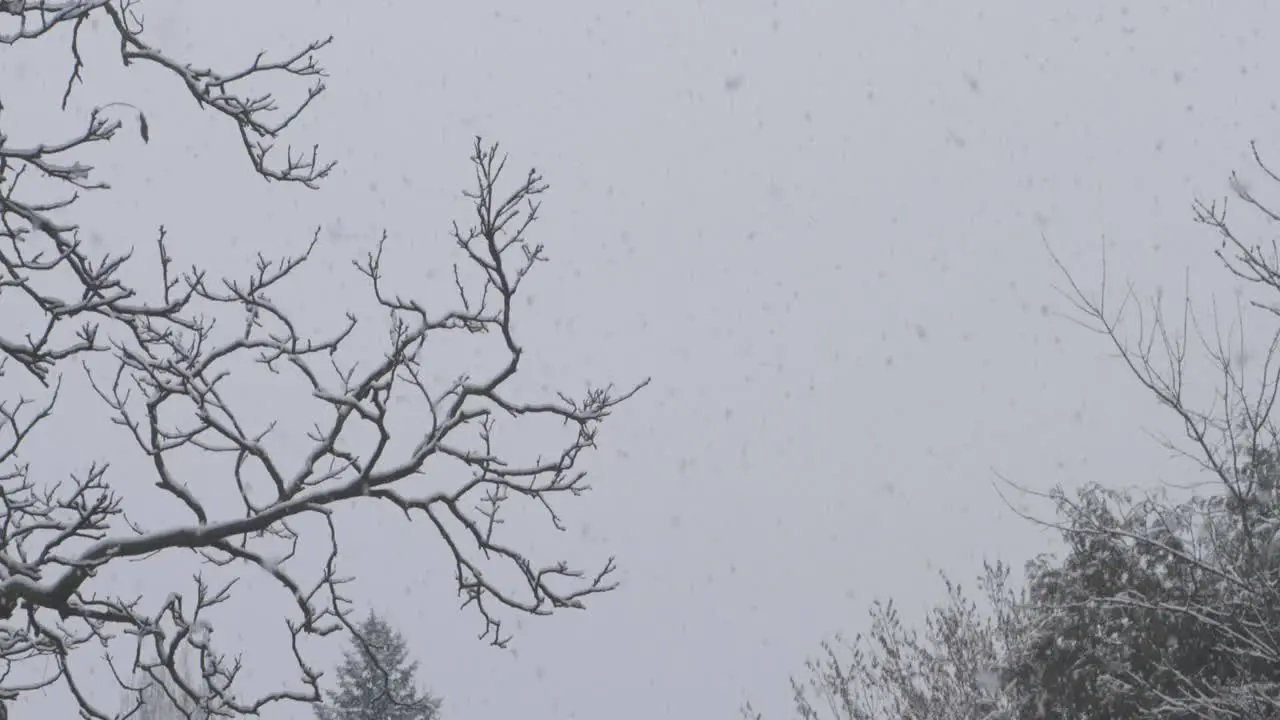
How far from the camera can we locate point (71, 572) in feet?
14.6

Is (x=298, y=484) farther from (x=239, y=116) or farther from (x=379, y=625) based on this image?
(x=379, y=625)

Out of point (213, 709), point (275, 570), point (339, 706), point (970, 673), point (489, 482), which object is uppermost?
point (339, 706)

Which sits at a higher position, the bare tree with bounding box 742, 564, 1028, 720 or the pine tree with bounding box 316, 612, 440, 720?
the pine tree with bounding box 316, 612, 440, 720

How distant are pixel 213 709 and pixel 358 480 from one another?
1.16 meters

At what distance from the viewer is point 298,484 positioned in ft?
16.2

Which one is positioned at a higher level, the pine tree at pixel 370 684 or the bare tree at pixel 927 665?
the pine tree at pixel 370 684

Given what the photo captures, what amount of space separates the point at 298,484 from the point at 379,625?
20177 millimetres

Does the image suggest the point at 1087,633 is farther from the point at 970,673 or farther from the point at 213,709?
the point at 213,709

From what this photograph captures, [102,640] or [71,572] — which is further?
[102,640]

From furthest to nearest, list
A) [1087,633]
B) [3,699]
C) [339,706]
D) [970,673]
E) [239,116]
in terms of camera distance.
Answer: [339,706], [970,673], [1087,633], [239,116], [3,699]

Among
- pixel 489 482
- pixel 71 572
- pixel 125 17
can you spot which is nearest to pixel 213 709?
pixel 71 572

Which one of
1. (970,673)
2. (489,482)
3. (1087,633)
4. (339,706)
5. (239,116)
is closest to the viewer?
(239,116)

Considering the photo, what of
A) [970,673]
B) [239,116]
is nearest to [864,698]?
[970,673]

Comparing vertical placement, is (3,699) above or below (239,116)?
below
